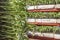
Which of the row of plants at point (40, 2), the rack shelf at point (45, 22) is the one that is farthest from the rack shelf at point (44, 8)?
the rack shelf at point (45, 22)

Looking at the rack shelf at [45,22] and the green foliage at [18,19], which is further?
the green foliage at [18,19]

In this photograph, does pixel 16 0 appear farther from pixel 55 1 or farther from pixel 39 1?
pixel 55 1

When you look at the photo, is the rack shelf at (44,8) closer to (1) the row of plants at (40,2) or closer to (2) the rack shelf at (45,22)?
(1) the row of plants at (40,2)

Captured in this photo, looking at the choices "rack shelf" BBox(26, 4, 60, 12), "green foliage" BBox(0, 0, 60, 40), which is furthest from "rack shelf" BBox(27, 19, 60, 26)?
"rack shelf" BBox(26, 4, 60, 12)

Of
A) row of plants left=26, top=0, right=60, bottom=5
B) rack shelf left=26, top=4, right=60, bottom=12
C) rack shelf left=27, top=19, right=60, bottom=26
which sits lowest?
rack shelf left=27, top=19, right=60, bottom=26

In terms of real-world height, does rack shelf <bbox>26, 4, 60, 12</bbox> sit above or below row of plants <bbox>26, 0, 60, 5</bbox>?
below

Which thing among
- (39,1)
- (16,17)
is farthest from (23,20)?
(39,1)

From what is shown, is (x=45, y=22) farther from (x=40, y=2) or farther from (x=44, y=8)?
(x=40, y=2)

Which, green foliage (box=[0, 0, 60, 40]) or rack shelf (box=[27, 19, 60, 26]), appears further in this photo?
green foliage (box=[0, 0, 60, 40])

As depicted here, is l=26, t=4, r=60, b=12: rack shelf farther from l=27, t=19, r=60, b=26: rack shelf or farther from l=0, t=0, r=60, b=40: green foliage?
l=27, t=19, r=60, b=26: rack shelf

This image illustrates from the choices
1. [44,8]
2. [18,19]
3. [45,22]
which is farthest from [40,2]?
[18,19]

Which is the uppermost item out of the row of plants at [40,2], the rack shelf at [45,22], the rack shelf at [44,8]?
the row of plants at [40,2]
